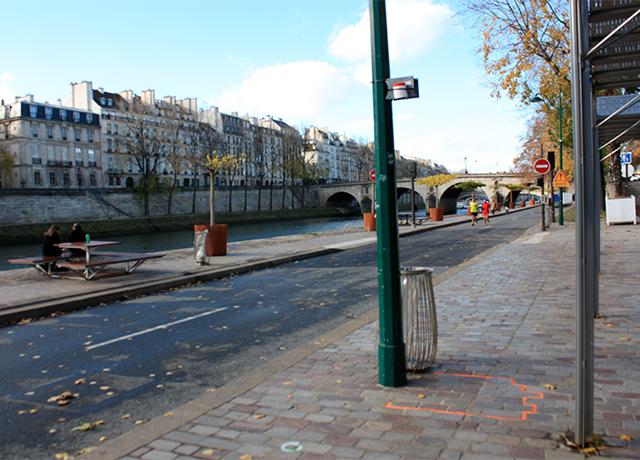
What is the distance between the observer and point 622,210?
24297 millimetres

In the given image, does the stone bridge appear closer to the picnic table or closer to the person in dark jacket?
the picnic table

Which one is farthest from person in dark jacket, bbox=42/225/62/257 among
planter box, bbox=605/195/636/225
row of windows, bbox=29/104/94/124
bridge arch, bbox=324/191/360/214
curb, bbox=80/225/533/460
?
bridge arch, bbox=324/191/360/214

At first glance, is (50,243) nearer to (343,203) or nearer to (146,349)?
(146,349)

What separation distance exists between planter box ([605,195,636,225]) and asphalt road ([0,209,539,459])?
55.8 ft

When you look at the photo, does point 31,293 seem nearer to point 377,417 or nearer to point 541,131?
point 377,417

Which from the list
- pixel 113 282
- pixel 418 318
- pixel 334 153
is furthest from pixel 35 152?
pixel 334 153

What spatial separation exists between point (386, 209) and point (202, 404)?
2196 millimetres

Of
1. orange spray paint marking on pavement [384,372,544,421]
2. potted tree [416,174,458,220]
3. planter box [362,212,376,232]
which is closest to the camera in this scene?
orange spray paint marking on pavement [384,372,544,421]

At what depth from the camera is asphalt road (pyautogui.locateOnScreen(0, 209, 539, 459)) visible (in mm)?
4547

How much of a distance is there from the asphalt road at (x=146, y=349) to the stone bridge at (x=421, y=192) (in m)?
66.8

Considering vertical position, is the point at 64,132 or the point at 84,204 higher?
the point at 64,132

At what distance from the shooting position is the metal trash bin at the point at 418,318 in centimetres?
514

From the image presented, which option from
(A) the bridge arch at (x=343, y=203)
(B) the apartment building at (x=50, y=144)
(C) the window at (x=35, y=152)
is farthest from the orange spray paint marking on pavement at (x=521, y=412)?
(A) the bridge arch at (x=343, y=203)

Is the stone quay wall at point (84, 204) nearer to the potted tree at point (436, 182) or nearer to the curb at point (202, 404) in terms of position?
the potted tree at point (436, 182)
